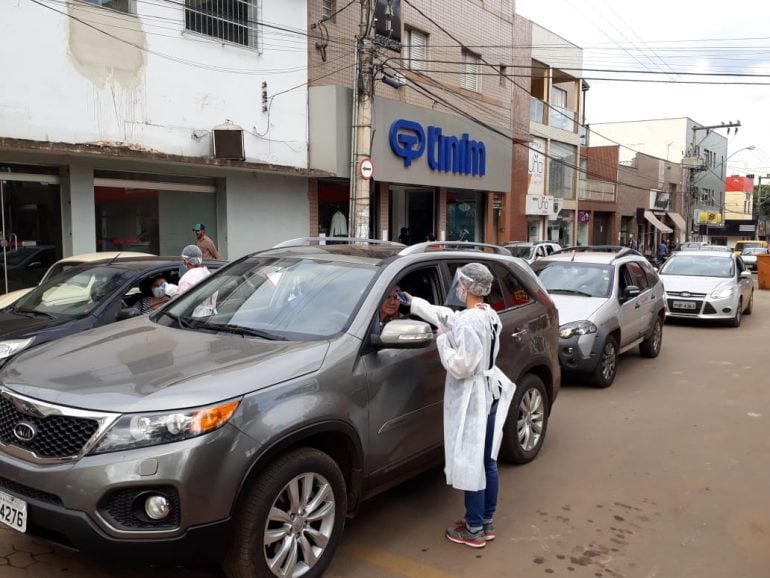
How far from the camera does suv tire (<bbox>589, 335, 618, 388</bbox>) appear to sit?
7.75 metres

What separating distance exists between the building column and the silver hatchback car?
7.35 metres

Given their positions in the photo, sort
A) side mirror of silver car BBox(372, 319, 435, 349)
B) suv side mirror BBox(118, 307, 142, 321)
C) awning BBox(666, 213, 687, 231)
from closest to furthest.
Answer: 1. side mirror of silver car BBox(372, 319, 435, 349)
2. suv side mirror BBox(118, 307, 142, 321)
3. awning BBox(666, 213, 687, 231)

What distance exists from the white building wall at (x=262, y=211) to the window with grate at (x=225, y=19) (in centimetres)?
274

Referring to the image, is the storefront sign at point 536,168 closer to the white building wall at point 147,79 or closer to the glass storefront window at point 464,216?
the glass storefront window at point 464,216

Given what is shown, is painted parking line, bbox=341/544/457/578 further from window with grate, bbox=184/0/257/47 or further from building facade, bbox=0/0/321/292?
window with grate, bbox=184/0/257/47

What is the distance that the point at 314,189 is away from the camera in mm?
15250

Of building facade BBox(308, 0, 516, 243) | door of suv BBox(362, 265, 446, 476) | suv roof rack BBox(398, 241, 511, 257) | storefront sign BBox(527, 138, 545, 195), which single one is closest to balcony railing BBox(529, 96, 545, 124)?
storefront sign BBox(527, 138, 545, 195)

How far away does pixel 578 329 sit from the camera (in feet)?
25.3

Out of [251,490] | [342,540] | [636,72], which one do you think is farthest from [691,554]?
[636,72]

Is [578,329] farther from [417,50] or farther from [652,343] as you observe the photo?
[417,50]

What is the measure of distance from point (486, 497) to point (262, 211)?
1110 cm

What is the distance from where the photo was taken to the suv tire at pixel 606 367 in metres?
7.75

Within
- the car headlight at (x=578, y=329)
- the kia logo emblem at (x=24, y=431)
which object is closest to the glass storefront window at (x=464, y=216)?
the car headlight at (x=578, y=329)

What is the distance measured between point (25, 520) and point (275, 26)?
12833mm
